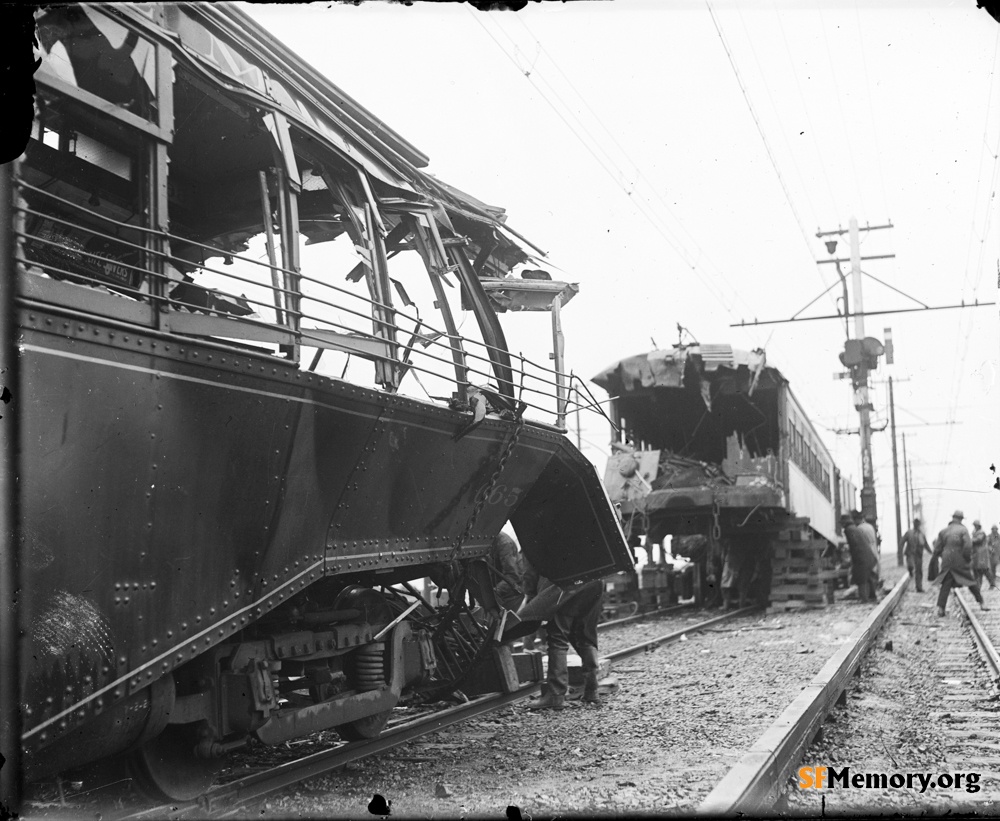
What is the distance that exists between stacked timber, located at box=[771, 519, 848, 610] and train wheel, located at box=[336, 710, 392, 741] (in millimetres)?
12729

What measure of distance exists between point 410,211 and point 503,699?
387 centimetres

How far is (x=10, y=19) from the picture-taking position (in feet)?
11.8

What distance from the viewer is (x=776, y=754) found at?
521cm

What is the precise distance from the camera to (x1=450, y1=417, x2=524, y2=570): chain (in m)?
6.87

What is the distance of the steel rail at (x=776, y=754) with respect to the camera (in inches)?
172

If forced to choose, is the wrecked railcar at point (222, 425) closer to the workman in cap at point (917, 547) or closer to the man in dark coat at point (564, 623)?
the man in dark coat at point (564, 623)

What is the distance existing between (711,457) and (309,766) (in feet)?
45.0

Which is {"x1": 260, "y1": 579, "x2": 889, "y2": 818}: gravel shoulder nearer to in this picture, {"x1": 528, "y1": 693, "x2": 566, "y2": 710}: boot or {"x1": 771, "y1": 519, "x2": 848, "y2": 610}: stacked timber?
{"x1": 528, "y1": 693, "x2": 566, "y2": 710}: boot

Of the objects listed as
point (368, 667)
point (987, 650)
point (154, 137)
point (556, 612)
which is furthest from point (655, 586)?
point (154, 137)

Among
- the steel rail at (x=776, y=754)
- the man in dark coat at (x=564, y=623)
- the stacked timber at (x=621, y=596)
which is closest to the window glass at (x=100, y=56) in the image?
the steel rail at (x=776, y=754)

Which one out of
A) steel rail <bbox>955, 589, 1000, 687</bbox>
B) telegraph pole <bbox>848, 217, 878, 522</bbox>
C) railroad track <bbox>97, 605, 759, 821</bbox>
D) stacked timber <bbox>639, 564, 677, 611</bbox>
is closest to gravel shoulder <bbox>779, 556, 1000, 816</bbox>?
steel rail <bbox>955, 589, 1000, 687</bbox>

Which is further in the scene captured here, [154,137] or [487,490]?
[487,490]

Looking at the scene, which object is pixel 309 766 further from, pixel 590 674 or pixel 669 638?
pixel 669 638

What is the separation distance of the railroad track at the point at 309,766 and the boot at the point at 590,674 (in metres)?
0.52
